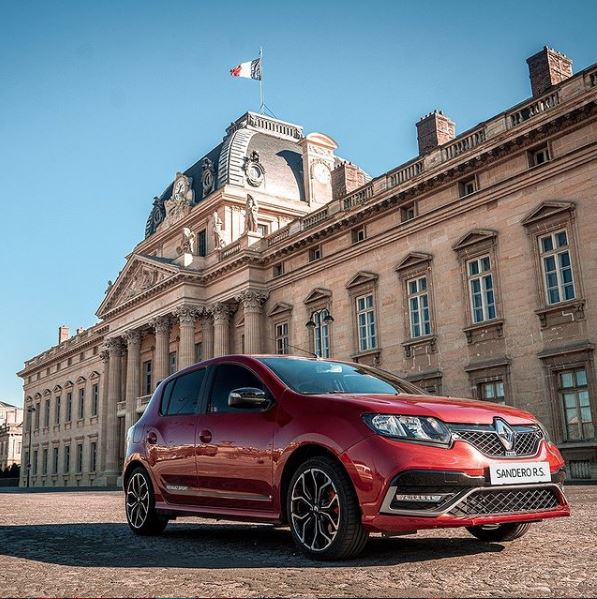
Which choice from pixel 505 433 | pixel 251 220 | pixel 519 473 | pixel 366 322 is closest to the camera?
pixel 519 473

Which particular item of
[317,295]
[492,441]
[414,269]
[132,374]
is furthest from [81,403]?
[492,441]

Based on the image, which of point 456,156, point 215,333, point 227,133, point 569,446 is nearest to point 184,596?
point 569,446

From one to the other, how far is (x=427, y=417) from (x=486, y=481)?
615 mm

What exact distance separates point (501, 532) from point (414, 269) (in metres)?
21.6

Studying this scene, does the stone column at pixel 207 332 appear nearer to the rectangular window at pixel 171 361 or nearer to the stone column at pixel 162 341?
the stone column at pixel 162 341

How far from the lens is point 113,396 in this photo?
47.9m

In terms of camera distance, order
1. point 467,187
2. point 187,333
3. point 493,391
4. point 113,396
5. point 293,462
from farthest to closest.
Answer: point 113,396 < point 187,333 < point 467,187 < point 493,391 < point 293,462

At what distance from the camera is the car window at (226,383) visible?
22.7 ft

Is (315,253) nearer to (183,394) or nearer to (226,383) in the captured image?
(183,394)

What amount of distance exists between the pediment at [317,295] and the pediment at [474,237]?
7723mm

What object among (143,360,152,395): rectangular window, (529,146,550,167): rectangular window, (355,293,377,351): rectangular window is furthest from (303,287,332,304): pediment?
(143,360,152,395): rectangular window

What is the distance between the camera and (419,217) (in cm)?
2728

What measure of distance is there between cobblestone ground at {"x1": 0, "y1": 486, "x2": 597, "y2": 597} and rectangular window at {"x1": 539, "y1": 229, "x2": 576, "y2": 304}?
1512 centimetres

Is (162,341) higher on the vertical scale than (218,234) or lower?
lower
